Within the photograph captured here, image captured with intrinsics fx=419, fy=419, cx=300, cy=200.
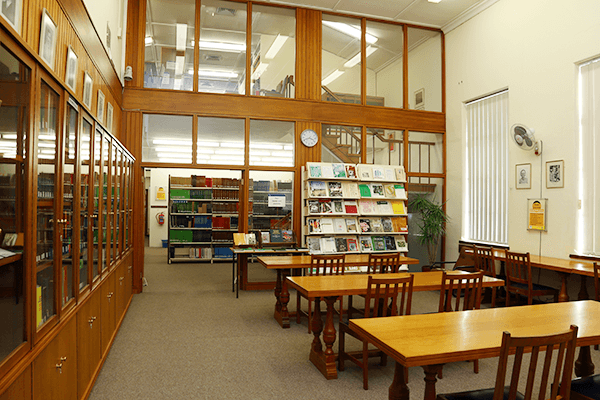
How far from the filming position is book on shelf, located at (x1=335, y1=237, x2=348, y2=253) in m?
7.52

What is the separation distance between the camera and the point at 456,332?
237 centimetres

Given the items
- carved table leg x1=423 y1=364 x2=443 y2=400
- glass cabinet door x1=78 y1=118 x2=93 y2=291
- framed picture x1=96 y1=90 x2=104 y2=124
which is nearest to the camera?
carved table leg x1=423 y1=364 x2=443 y2=400

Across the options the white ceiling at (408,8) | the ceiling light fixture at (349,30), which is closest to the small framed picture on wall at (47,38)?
the white ceiling at (408,8)

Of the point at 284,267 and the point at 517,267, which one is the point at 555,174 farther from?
the point at 284,267

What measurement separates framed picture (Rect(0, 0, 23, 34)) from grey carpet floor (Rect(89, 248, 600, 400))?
258 centimetres

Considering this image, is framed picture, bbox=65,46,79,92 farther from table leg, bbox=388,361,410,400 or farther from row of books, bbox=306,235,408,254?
row of books, bbox=306,235,408,254

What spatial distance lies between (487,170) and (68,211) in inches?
277

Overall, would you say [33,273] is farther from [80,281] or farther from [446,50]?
[446,50]

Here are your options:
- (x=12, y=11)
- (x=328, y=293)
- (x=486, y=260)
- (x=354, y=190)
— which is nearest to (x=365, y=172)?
→ (x=354, y=190)

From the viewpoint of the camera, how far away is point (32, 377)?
1900 millimetres

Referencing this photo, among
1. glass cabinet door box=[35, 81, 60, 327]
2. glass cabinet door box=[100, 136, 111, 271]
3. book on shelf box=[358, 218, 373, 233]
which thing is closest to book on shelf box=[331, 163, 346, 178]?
book on shelf box=[358, 218, 373, 233]

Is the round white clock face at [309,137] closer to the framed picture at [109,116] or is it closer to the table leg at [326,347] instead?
the framed picture at [109,116]

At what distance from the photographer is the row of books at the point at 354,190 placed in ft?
24.5

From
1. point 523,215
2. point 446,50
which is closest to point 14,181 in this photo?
point 523,215
